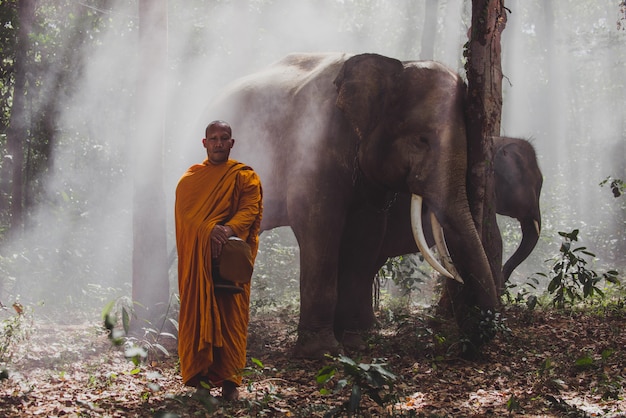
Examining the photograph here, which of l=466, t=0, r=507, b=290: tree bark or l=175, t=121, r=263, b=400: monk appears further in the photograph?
l=466, t=0, r=507, b=290: tree bark

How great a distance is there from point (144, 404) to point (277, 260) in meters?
14.0

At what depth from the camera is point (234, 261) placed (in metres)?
5.38

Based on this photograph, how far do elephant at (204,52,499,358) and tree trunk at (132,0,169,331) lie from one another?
1582 mm

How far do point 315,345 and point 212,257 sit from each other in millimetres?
2343

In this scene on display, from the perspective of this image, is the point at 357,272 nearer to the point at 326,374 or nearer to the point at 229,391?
the point at 229,391

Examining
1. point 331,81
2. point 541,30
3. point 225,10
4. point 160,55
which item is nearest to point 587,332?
point 331,81

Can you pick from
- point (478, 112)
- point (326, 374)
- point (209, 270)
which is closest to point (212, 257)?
point (209, 270)

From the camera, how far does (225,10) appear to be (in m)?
22.1

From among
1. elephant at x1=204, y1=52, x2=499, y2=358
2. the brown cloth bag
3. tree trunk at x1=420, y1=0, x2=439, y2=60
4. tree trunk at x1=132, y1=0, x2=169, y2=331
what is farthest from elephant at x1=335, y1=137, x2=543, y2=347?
tree trunk at x1=420, y1=0, x2=439, y2=60

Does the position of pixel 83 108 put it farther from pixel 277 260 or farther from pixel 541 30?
pixel 541 30

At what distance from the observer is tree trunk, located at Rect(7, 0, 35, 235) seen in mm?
12367

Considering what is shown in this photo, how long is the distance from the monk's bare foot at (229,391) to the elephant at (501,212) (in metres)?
2.83

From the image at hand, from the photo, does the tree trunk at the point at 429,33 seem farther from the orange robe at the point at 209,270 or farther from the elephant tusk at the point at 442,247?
the orange robe at the point at 209,270

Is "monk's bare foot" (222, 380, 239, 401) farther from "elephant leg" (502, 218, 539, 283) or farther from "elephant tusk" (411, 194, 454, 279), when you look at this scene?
"elephant leg" (502, 218, 539, 283)
